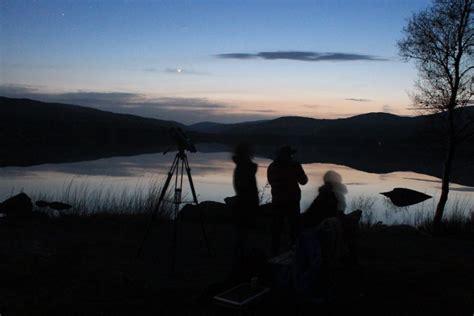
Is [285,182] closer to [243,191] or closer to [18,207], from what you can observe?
[243,191]

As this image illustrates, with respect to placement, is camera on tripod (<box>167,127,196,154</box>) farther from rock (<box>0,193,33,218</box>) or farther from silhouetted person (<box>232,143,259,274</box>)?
rock (<box>0,193,33,218</box>)

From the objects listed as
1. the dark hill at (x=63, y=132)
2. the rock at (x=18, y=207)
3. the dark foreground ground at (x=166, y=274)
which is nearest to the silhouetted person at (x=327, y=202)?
the dark foreground ground at (x=166, y=274)

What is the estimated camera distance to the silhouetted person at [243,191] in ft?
23.4

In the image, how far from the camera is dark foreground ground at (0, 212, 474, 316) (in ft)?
19.5

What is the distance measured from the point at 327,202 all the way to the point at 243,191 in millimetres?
1178

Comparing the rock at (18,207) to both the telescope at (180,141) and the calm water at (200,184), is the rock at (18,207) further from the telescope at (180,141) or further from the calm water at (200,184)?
the telescope at (180,141)

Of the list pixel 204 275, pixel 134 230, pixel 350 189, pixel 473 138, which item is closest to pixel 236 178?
pixel 204 275

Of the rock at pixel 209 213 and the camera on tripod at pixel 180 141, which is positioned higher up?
the camera on tripod at pixel 180 141

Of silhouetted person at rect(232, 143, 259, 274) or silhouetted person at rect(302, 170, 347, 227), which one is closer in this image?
silhouetted person at rect(302, 170, 347, 227)

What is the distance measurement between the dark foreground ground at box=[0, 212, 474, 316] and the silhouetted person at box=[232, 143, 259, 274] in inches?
30.7

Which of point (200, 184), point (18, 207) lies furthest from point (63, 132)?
point (18, 207)

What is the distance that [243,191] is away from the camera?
719cm

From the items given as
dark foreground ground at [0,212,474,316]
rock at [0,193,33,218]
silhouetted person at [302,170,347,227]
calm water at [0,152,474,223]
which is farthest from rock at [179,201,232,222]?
silhouetted person at [302,170,347,227]

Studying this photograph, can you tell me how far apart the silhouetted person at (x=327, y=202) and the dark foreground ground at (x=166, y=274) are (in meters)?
0.96
